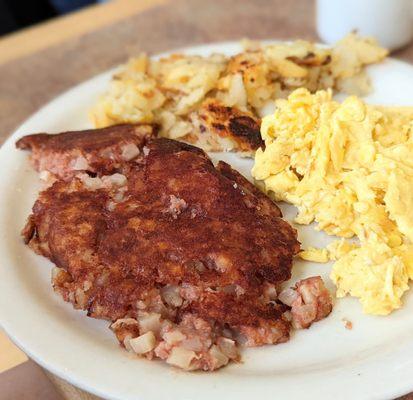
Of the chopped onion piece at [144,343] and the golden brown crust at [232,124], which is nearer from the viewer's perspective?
the chopped onion piece at [144,343]

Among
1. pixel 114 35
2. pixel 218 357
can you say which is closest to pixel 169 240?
pixel 218 357

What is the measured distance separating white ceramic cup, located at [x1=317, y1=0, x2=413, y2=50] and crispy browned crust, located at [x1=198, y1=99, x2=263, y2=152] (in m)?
0.90

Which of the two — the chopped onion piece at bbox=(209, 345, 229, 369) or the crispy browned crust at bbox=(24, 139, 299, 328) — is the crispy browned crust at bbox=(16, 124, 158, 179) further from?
the chopped onion piece at bbox=(209, 345, 229, 369)

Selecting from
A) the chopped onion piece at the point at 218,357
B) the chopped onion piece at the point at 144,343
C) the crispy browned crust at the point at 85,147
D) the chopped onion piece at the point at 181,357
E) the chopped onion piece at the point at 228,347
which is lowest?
the chopped onion piece at the point at 228,347

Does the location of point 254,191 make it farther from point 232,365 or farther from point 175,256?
point 232,365

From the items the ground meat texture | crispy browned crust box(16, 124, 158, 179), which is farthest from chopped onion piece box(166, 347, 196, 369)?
crispy browned crust box(16, 124, 158, 179)

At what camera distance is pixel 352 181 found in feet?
5.92

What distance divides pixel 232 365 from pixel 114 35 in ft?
7.53

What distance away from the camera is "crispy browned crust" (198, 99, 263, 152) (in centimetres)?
209

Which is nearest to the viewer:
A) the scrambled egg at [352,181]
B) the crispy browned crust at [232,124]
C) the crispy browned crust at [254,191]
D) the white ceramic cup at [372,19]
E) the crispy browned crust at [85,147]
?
the scrambled egg at [352,181]

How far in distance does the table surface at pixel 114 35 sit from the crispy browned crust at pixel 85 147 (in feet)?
2.19

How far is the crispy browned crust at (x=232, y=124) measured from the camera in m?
2.09

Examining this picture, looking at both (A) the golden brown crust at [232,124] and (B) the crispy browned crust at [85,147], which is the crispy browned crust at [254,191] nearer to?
(A) the golden brown crust at [232,124]

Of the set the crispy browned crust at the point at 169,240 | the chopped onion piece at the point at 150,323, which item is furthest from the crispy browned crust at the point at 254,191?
the chopped onion piece at the point at 150,323
